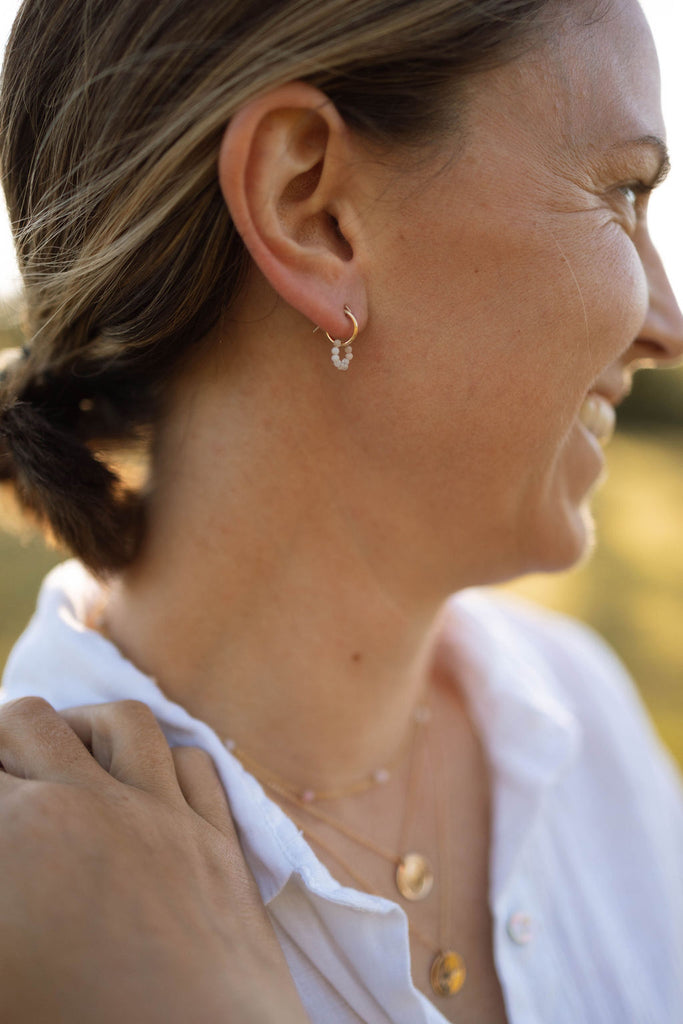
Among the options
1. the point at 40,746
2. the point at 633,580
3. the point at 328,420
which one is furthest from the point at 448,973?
the point at 633,580

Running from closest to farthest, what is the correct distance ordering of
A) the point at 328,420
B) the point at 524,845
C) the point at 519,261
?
the point at 519,261 < the point at 328,420 < the point at 524,845

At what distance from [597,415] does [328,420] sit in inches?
19.3

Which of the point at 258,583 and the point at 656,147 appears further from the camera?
the point at 258,583

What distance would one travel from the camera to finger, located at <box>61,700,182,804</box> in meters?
1.07

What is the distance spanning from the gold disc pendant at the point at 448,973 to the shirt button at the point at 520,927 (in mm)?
98

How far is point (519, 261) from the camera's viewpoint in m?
1.16

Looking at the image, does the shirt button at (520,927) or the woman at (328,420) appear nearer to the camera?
A: the woman at (328,420)

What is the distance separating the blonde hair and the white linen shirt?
240mm

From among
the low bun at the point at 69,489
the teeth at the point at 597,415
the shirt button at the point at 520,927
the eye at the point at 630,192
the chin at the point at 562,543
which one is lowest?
the shirt button at the point at 520,927

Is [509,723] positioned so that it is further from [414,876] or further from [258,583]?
[258,583]

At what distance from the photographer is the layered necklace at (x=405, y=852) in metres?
1.34

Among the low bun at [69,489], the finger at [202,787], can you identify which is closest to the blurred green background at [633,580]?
the low bun at [69,489]

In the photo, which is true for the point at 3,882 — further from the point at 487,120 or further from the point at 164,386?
the point at 487,120

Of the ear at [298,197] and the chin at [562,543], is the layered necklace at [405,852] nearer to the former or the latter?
the chin at [562,543]
